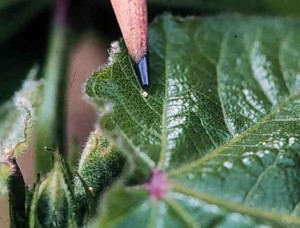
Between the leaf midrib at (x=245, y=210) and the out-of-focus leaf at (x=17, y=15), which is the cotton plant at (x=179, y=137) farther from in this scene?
the out-of-focus leaf at (x=17, y=15)

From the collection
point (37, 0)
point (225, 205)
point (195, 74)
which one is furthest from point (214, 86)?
point (37, 0)

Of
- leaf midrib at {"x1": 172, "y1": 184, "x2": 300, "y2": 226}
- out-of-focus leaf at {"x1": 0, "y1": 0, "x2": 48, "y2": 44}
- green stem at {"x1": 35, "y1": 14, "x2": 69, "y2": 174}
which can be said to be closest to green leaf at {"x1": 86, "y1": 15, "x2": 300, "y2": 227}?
leaf midrib at {"x1": 172, "y1": 184, "x2": 300, "y2": 226}

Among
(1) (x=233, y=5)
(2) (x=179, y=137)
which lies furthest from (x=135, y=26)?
Answer: (1) (x=233, y=5)

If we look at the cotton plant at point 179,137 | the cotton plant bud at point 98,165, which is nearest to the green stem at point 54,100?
the cotton plant at point 179,137

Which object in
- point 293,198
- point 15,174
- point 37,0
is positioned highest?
point 37,0

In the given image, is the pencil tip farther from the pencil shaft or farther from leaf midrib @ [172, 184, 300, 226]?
leaf midrib @ [172, 184, 300, 226]

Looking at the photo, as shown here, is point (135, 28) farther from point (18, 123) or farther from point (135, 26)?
point (18, 123)

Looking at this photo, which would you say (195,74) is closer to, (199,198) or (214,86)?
(214,86)
